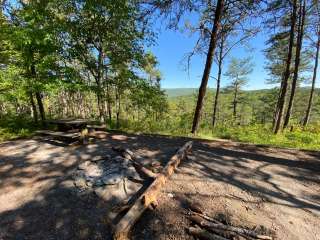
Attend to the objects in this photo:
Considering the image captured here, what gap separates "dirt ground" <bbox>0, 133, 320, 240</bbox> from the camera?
9.69ft

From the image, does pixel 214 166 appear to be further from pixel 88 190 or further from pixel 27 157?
pixel 27 157

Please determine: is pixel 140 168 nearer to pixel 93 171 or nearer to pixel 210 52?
pixel 93 171

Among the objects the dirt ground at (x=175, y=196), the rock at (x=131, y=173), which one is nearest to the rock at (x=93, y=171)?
the dirt ground at (x=175, y=196)

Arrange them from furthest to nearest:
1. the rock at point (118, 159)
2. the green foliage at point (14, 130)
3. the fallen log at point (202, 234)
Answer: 1. the green foliage at point (14, 130)
2. the rock at point (118, 159)
3. the fallen log at point (202, 234)

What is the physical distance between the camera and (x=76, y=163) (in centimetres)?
493

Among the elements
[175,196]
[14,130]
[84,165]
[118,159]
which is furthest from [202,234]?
[14,130]

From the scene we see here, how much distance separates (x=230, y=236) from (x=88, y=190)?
2.57m

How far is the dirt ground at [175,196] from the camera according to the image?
9.69 feet

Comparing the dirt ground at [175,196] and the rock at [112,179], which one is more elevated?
the rock at [112,179]

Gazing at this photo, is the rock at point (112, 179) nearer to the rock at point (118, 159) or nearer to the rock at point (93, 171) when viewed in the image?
the rock at point (93, 171)

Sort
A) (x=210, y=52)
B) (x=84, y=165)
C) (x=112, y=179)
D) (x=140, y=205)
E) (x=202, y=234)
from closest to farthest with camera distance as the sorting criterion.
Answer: (x=202, y=234) → (x=140, y=205) → (x=112, y=179) → (x=84, y=165) → (x=210, y=52)

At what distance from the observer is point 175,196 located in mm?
3625

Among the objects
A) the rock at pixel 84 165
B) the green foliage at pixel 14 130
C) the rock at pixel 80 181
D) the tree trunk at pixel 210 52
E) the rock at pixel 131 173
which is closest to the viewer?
the rock at pixel 80 181

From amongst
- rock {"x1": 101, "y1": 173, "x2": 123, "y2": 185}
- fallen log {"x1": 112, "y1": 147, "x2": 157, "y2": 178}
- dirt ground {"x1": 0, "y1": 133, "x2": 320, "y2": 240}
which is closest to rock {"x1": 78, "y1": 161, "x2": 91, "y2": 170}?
dirt ground {"x1": 0, "y1": 133, "x2": 320, "y2": 240}
